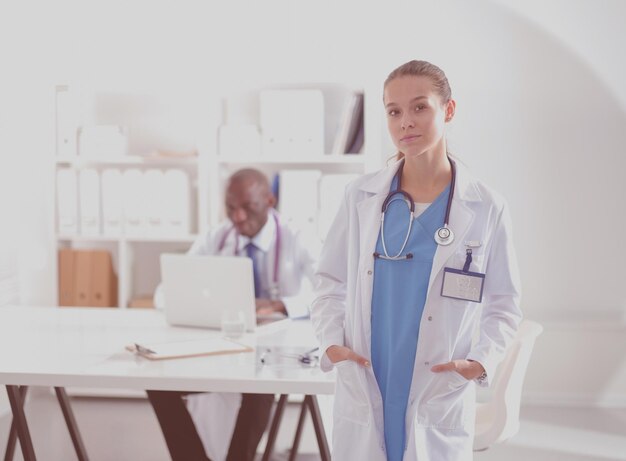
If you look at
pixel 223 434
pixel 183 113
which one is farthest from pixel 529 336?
pixel 183 113

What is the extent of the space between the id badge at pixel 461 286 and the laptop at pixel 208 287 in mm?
1150

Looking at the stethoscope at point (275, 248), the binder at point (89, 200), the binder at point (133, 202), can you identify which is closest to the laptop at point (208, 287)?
the stethoscope at point (275, 248)

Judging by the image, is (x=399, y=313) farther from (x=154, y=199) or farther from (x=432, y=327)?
(x=154, y=199)

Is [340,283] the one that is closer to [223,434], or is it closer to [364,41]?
[223,434]

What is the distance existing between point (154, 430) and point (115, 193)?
1301 millimetres

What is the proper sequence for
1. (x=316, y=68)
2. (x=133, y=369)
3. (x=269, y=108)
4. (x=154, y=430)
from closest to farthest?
(x=133, y=369), (x=154, y=430), (x=269, y=108), (x=316, y=68)

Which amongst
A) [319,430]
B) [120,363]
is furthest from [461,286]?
[120,363]

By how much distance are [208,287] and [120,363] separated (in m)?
0.54

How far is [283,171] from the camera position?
4.32m

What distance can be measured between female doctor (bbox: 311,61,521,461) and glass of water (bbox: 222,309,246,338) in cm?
100

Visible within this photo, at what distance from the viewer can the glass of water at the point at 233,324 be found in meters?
2.90

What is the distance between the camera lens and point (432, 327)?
183 centimetres

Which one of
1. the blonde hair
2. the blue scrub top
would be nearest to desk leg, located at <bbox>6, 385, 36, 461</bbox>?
the blue scrub top

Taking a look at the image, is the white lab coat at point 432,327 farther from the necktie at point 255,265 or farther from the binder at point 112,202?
the binder at point 112,202
